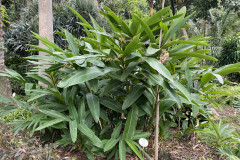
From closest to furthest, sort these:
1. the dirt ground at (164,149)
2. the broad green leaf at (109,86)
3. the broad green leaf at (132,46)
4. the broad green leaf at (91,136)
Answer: the broad green leaf at (132,46) < the broad green leaf at (91,136) < the broad green leaf at (109,86) < the dirt ground at (164,149)

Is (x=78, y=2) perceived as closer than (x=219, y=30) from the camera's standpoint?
Yes

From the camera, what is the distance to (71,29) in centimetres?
546

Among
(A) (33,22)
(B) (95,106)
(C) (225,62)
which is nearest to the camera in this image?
(B) (95,106)

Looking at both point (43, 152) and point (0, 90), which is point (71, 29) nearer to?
point (0, 90)

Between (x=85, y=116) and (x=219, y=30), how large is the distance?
352 inches

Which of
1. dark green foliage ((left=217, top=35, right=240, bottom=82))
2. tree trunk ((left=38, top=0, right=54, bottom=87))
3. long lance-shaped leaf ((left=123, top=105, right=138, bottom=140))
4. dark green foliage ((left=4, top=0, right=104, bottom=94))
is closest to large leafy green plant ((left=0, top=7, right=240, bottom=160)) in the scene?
long lance-shaped leaf ((left=123, top=105, right=138, bottom=140))

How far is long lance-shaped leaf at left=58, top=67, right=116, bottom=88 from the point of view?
1086mm

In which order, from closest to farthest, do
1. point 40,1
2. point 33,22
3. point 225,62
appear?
1. point 40,1
2. point 33,22
3. point 225,62

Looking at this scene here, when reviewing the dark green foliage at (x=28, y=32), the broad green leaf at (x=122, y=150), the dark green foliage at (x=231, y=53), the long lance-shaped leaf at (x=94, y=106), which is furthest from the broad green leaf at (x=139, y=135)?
the dark green foliage at (x=231, y=53)

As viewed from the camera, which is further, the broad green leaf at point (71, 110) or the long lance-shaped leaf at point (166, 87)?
the broad green leaf at point (71, 110)

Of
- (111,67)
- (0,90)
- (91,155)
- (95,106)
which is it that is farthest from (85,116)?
(0,90)

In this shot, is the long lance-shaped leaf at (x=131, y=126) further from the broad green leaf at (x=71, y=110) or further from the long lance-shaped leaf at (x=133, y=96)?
the broad green leaf at (x=71, y=110)

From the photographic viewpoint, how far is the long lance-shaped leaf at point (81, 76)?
109 cm

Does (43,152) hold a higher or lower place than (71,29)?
lower
